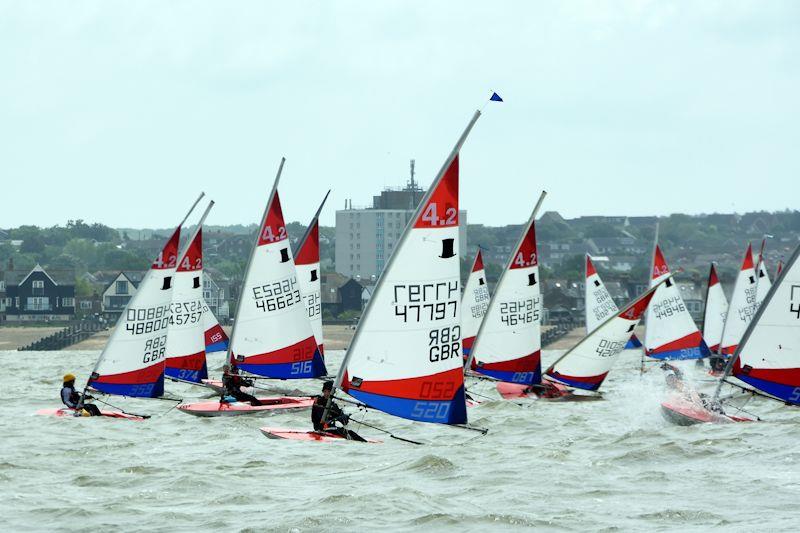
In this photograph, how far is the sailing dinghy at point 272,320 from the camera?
37.0 metres

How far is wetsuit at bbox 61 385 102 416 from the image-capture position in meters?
33.2

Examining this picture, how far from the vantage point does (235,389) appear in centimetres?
3631

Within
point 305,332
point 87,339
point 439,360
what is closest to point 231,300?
point 87,339

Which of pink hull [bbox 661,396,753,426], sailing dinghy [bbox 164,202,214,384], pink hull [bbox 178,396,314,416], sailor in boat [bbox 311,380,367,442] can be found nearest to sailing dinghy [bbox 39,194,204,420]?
pink hull [bbox 178,396,314,416]

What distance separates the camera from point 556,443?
31.6 metres

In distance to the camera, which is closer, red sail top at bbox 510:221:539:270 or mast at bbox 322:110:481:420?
mast at bbox 322:110:481:420

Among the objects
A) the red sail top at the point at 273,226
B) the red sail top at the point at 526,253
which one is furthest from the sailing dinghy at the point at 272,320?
the red sail top at the point at 526,253

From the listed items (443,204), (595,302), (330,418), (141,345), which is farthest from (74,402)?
(595,302)

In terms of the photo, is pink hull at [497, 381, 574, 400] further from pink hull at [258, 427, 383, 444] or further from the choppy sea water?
pink hull at [258, 427, 383, 444]

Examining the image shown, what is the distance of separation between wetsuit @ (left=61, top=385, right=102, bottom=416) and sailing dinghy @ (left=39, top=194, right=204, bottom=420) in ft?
0.82

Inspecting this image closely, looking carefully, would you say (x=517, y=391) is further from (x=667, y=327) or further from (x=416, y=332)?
(x=667, y=327)

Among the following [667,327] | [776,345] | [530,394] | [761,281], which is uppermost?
[761,281]

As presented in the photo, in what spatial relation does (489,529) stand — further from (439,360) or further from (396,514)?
(439,360)

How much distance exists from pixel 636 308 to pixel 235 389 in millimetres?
11525
